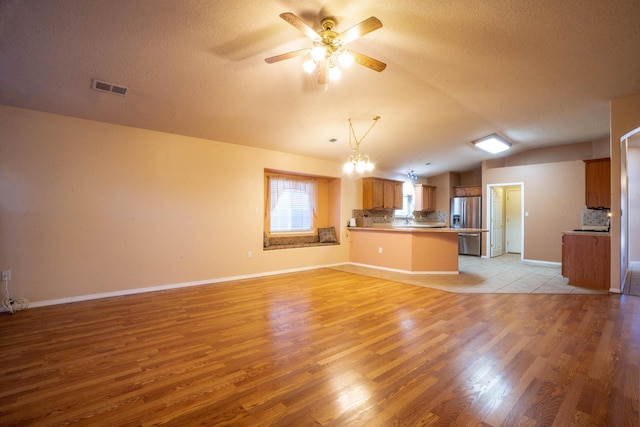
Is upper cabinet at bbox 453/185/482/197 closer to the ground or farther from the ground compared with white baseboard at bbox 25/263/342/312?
farther from the ground

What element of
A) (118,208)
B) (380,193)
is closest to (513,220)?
(380,193)

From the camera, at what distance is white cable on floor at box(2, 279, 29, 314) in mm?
3357

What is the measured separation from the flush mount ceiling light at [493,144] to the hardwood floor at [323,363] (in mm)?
3714

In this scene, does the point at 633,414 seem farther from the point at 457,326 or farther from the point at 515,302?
the point at 515,302

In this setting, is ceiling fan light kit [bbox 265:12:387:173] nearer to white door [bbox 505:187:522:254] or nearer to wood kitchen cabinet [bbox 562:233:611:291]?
wood kitchen cabinet [bbox 562:233:611:291]

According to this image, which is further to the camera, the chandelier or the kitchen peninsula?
the kitchen peninsula

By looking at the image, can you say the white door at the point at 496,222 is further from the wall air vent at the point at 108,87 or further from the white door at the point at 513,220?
the wall air vent at the point at 108,87

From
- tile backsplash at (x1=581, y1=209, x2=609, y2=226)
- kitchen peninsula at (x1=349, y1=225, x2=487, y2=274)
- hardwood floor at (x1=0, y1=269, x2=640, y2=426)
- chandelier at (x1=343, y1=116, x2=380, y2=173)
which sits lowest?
hardwood floor at (x1=0, y1=269, x2=640, y2=426)

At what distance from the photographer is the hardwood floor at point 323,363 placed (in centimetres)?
164

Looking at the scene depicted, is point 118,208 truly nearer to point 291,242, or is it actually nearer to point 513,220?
point 291,242

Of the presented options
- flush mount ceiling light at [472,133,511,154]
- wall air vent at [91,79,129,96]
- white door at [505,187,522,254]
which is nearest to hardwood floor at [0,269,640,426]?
wall air vent at [91,79,129,96]

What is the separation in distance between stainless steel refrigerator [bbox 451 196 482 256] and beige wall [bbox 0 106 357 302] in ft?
20.6

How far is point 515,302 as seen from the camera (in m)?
3.79

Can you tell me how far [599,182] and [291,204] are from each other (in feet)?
20.1
